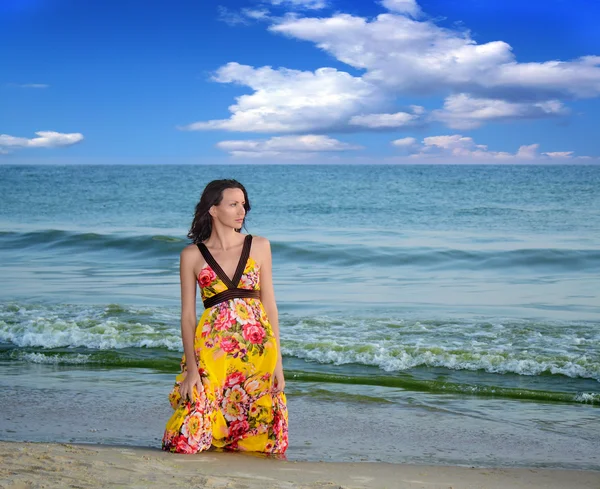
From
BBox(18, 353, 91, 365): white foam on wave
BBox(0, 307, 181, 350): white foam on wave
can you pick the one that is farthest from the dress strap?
BBox(0, 307, 181, 350): white foam on wave

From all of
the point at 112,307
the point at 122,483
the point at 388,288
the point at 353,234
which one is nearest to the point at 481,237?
the point at 353,234

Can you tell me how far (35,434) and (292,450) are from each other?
1.80 m

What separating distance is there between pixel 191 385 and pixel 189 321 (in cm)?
37

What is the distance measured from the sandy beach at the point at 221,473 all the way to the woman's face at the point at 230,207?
1.36 meters

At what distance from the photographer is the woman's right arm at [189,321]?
4539mm

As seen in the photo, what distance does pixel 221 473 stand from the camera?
4031 mm

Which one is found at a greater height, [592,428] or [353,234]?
[353,234]

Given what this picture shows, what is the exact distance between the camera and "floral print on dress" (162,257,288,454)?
4.55 metres

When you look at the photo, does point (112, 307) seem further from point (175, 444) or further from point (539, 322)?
point (175, 444)

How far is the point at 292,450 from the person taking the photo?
5.13m

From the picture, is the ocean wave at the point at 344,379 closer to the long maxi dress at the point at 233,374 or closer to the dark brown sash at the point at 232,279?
the long maxi dress at the point at 233,374

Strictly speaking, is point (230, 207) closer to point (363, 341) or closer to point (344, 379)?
point (344, 379)

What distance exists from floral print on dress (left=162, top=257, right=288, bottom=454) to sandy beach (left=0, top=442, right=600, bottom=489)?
0.55 feet

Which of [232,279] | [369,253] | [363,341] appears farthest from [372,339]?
[369,253]
